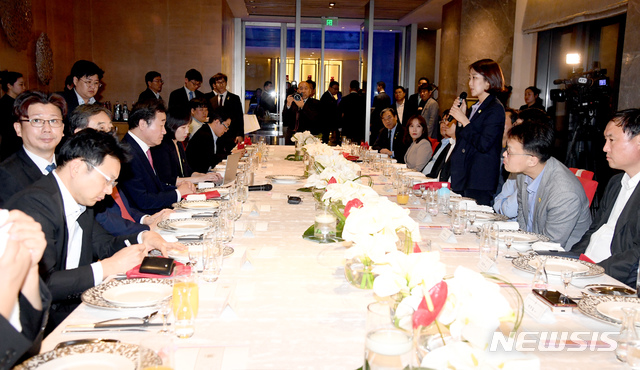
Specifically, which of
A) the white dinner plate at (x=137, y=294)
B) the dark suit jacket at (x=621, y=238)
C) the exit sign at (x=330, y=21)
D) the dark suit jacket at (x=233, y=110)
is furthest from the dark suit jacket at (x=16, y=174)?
the exit sign at (x=330, y=21)

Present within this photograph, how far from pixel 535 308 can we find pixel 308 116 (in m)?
7.50

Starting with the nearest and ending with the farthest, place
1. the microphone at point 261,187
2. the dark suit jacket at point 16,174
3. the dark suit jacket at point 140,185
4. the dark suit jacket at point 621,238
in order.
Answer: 1. the dark suit jacket at point 621,238
2. the dark suit jacket at point 16,174
3. the dark suit jacket at point 140,185
4. the microphone at point 261,187

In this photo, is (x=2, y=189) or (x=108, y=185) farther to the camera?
(x=2, y=189)

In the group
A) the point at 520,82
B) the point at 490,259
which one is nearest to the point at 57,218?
the point at 490,259

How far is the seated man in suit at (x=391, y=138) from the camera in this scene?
679 cm

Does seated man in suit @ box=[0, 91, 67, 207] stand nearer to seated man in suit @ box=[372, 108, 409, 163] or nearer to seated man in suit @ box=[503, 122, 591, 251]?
seated man in suit @ box=[503, 122, 591, 251]

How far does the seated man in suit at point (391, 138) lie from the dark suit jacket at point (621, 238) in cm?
388

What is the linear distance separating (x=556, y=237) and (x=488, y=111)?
1523 millimetres

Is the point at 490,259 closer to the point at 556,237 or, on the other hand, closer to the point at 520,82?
the point at 556,237

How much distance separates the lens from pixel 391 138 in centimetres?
740

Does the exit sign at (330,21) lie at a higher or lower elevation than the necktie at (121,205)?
higher

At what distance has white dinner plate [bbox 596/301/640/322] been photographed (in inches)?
60.9

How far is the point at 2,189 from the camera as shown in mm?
2553

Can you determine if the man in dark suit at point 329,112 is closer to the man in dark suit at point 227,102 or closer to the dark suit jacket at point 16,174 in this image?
the man in dark suit at point 227,102
